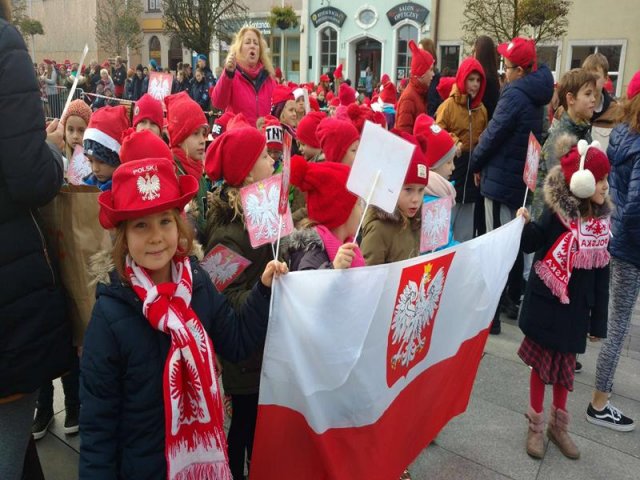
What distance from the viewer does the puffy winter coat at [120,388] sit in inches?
66.6

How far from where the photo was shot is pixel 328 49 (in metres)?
30.6

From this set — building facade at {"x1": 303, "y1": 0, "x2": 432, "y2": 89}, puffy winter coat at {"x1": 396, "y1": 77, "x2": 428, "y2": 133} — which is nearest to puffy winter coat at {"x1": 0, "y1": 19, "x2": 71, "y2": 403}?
puffy winter coat at {"x1": 396, "y1": 77, "x2": 428, "y2": 133}

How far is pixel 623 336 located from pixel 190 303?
263 centimetres

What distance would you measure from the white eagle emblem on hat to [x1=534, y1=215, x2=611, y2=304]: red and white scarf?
6.79 ft

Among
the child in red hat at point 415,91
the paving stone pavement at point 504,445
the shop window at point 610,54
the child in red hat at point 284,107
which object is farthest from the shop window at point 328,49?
the paving stone pavement at point 504,445

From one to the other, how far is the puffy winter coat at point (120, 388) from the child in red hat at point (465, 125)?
3577 millimetres

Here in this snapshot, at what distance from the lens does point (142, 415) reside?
176 centimetres

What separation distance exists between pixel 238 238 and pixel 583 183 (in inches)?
67.8

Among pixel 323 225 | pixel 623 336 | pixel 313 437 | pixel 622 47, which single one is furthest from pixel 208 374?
pixel 622 47

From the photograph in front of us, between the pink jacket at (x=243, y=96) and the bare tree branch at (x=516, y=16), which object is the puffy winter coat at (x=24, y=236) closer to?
the pink jacket at (x=243, y=96)

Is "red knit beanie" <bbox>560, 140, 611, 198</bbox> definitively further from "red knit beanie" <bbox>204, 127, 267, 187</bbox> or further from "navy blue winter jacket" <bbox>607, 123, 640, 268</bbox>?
"red knit beanie" <bbox>204, 127, 267, 187</bbox>

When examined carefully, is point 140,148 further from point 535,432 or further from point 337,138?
point 535,432

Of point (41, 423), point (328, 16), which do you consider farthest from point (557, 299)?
point (328, 16)

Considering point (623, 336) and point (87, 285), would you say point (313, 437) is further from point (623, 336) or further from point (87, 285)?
point (623, 336)
